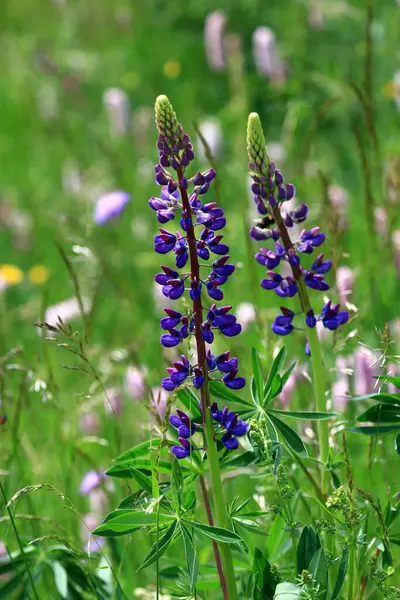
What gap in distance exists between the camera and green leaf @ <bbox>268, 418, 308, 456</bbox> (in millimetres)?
1680

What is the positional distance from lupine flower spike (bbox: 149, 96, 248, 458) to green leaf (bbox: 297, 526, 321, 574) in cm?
22

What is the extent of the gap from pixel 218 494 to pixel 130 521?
17 cm

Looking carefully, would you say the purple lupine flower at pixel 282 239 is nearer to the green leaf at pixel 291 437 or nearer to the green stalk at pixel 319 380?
the green stalk at pixel 319 380

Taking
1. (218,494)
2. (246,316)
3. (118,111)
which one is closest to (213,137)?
(118,111)

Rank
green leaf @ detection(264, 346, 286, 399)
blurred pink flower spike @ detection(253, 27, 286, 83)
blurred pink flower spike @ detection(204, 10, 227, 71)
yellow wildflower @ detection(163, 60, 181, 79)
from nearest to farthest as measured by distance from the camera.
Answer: green leaf @ detection(264, 346, 286, 399), blurred pink flower spike @ detection(253, 27, 286, 83), blurred pink flower spike @ detection(204, 10, 227, 71), yellow wildflower @ detection(163, 60, 181, 79)

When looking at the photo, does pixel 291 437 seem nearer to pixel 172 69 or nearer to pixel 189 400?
pixel 189 400

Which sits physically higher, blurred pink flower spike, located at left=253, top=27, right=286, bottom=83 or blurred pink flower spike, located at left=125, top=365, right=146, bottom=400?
blurred pink flower spike, located at left=253, top=27, right=286, bottom=83

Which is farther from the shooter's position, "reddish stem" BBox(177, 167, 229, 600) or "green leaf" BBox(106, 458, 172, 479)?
"green leaf" BBox(106, 458, 172, 479)

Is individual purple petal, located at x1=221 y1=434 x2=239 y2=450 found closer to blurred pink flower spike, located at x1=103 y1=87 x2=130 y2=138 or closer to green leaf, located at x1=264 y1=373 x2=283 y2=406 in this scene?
green leaf, located at x1=264 y1=373 x2=283 y2=406

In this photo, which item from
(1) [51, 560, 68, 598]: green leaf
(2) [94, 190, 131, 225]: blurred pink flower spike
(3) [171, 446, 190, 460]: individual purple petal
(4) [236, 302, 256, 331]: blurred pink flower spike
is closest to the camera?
(3) [171, 446, 190, 460]: individual purple petal

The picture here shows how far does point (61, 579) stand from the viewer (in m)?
1.93

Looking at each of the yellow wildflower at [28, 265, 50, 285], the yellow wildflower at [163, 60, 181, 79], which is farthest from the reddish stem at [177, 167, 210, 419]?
the yellow wildflower at [163, 60, 181, 79]

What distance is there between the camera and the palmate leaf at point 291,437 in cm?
168

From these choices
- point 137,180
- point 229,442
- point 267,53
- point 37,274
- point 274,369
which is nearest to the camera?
point 229,442
